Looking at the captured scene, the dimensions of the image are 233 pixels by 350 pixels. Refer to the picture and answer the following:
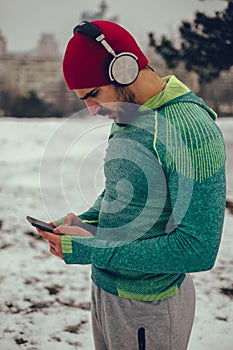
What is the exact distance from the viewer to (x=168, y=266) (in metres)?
1.03

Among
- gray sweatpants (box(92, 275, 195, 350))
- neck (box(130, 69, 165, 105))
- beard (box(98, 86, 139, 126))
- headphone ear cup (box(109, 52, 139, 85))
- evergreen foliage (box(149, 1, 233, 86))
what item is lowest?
gray sweatpants (box(92, 275, 195, 350))

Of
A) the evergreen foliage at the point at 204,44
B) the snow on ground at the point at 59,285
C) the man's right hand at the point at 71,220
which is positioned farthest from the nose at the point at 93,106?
the evergreen foliage at the point at 204,44

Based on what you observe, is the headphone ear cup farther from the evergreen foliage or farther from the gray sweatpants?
the evergreen foliage

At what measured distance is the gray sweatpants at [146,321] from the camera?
118cm

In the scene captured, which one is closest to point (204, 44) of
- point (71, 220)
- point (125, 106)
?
point (71, 220)

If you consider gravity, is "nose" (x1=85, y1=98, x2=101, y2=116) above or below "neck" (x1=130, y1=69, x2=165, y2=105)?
below

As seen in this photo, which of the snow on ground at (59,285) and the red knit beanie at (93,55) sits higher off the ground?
the red knit beanie at (93,55)

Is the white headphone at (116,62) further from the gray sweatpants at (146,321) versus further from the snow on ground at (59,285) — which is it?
the gray sweatpants at (146,321)

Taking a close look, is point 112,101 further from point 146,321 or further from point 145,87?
point 146,321

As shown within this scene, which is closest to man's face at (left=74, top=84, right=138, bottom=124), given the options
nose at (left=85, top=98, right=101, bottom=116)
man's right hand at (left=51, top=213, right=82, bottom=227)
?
nose at (left=85, top=98, right=101, bottom=116)

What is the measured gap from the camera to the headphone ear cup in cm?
100

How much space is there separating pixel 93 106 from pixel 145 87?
124mm

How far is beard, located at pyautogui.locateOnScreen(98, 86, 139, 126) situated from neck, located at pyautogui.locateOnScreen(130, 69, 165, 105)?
0.01 metres

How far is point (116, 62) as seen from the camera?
3.32 ft
